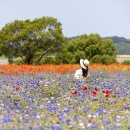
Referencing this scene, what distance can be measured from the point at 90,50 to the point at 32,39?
4.44 metres

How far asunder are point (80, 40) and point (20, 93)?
2540 centimetres

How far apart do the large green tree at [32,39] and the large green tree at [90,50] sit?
1.03m

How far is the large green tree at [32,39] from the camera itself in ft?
107

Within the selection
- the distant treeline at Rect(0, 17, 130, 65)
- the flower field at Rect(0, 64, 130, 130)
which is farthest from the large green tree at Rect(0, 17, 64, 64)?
the flower field at Rect(0, 64, 130, 130)

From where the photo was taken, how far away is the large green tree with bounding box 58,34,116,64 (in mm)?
33375

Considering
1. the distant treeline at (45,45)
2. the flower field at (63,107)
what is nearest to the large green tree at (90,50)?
the distant treeline at (45,45)

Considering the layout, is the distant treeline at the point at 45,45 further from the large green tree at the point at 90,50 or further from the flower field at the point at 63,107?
the flower field at the point at 63,107

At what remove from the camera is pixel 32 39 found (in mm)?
33000

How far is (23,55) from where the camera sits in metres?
33.4

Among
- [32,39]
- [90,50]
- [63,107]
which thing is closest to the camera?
[63,107]

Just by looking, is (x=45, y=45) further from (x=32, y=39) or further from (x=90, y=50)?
(x=90, y=50)

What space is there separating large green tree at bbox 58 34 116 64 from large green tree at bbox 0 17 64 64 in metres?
1.03

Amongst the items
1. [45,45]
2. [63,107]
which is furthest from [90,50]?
[63,107]

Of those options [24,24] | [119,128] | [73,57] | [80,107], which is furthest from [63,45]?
[119,128]
